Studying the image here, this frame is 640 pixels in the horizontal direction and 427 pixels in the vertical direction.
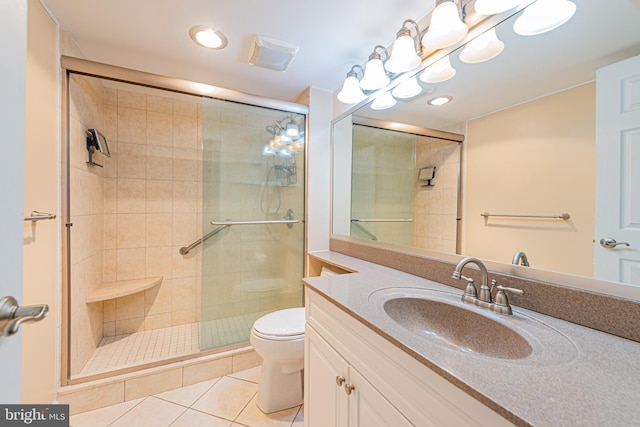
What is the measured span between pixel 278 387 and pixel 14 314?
1.33m

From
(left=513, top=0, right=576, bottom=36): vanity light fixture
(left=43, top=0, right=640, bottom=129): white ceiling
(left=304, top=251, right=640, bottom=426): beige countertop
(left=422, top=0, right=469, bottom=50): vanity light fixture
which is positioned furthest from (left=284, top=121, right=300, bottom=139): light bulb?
(left=304, top=251, right=640, bottom=426): beige countertop

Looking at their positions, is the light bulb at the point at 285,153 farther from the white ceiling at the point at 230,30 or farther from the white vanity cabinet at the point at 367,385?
the white vanity cabinet at the point at 367,385

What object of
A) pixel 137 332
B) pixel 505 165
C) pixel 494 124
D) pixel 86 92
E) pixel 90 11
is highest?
pixel 90 11

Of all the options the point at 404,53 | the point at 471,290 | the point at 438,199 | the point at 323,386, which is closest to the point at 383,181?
the point at 438,199

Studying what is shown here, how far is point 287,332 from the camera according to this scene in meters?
1.37

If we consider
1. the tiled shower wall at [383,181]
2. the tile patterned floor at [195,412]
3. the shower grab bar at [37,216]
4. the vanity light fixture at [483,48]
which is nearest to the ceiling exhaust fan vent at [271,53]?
the tiled shower wall at [383,181]

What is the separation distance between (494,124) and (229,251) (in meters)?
1.81

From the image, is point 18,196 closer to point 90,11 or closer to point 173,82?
point 90,11

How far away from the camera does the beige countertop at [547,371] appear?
0.41 m

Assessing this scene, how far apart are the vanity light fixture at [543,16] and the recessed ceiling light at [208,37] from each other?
1.46 meters

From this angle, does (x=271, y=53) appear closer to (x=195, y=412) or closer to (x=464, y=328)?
(x=464, y=328)

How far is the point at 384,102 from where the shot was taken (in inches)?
63.9

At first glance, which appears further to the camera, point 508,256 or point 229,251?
point 229,251

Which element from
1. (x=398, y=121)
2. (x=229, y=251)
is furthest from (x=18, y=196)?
(x=398, y=121)
